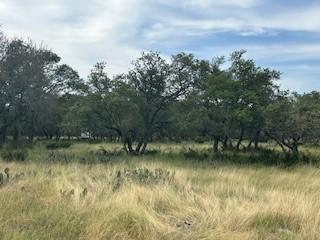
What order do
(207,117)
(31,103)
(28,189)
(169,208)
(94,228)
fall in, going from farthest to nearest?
(31,103) < (207,117) < (28,189) < (169,208) < (94,228)

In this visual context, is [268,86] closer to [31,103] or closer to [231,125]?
[231,125]

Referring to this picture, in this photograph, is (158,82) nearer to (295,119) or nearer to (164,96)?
(164,96)

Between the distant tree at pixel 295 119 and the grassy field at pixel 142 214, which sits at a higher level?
the distant tree at pixel 295 119

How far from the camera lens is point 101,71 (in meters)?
29.9

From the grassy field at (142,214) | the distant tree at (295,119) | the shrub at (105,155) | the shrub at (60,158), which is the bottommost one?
the shrub at (105,155)

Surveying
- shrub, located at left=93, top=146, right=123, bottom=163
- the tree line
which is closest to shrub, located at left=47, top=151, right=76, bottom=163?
shrub, located at left=93, top=146, right=123, bottom=163

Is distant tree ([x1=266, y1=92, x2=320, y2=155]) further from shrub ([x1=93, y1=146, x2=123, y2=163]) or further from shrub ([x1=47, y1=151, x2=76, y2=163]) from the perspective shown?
shrub ([x1=47, y1=151, x2=76, y2=163])

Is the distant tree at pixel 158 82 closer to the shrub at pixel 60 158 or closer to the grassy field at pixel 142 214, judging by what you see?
the shrub at pixel 60 158

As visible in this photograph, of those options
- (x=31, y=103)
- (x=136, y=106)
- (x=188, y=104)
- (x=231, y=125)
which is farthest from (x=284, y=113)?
(x=31, y=103)

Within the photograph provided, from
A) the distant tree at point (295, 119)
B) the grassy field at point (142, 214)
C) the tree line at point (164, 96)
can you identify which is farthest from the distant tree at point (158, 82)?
the grassy field at point (142, 214)

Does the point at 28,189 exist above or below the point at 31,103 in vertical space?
below

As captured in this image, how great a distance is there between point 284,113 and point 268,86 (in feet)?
15.1

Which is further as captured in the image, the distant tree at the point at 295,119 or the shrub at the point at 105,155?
the distant tree at the point at 295,119

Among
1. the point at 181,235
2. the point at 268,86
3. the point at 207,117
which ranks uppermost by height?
the point at 268,86
